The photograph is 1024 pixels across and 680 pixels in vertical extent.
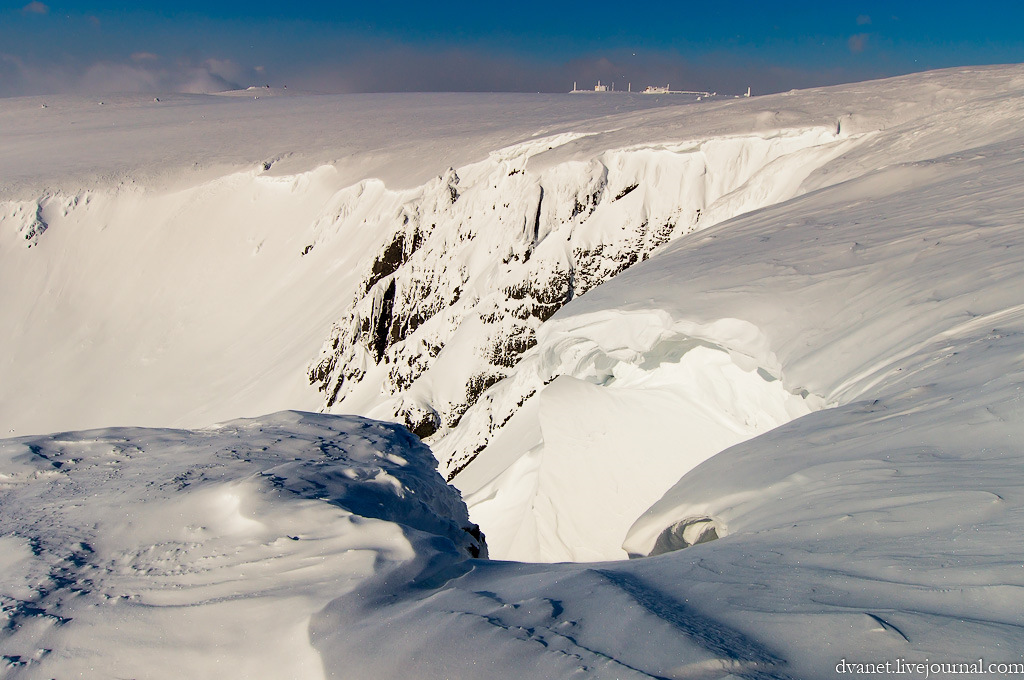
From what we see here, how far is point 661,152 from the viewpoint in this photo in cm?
1325

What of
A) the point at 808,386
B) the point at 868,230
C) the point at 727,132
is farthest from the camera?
the point at 727,132

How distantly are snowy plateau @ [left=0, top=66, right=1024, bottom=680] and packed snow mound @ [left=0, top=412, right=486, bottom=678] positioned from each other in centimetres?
1

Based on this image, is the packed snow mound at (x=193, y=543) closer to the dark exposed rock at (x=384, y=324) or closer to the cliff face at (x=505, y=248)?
the cliff face at (x=505, y=248)

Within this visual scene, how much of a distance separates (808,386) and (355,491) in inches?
109

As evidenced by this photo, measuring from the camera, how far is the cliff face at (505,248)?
41.1ft

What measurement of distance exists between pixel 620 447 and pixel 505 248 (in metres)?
7.41

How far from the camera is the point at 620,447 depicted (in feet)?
24.9

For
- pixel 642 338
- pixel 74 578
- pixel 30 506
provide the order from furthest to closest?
1. pixel 642 338
2. pixel 30 506
3. pixel 74 578

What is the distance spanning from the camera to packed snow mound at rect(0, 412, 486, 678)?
2.07m

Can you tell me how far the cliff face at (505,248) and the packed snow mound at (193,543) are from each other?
8.33m

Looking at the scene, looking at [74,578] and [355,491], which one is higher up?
[355,491]

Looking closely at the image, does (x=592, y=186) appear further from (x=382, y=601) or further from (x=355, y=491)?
(x=382, y=601)

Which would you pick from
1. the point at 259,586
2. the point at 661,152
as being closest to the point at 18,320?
the point at 661,152

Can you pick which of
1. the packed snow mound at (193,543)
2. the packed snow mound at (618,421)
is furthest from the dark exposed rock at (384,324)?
the packed snow mound at (193,543)
